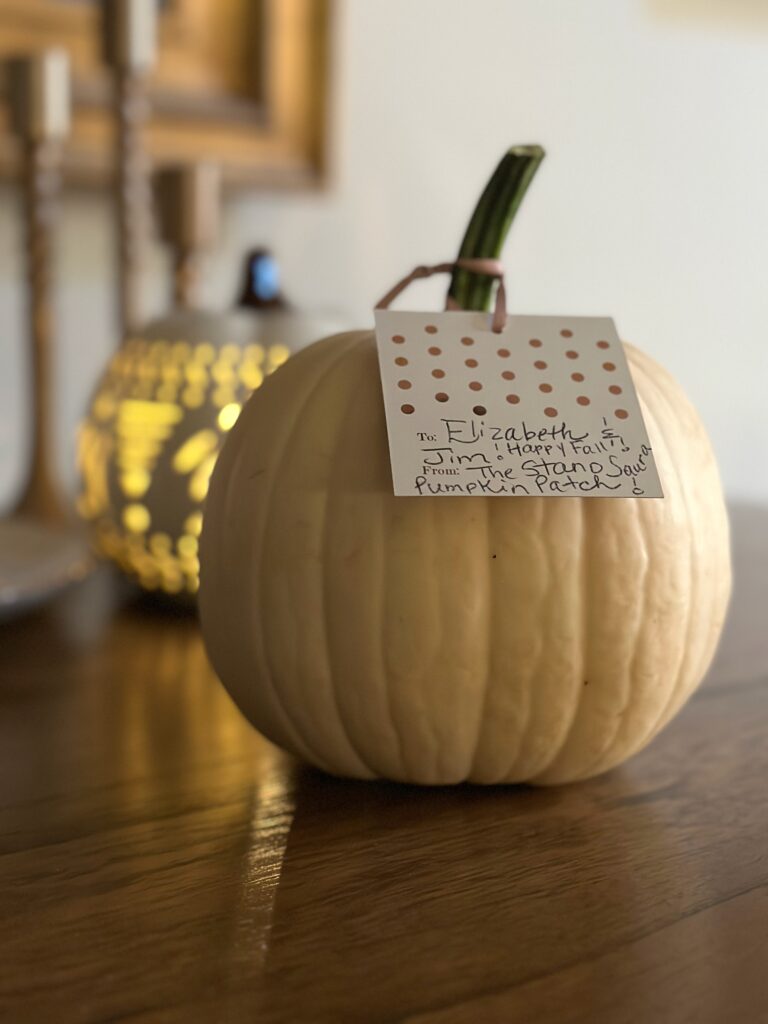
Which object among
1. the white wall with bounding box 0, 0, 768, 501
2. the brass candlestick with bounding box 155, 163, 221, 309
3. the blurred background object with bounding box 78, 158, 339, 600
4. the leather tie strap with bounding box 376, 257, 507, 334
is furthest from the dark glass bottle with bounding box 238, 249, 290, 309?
the white wall with bounding box 0, 0, 768, 501

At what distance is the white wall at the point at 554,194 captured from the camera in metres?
1.25

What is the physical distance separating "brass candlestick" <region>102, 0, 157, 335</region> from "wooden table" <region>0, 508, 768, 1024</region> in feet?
1.48

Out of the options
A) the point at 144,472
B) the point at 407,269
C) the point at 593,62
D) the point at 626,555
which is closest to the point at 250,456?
the point at 626,555

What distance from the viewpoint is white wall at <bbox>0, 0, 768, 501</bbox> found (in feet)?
4.09

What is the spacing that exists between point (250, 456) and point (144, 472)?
284 millimetres

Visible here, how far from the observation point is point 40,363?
95 centimetres

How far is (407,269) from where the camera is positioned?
1436mm

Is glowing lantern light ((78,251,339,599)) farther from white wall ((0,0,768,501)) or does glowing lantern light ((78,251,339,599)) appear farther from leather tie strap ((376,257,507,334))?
white wall ((0,0,768,501))

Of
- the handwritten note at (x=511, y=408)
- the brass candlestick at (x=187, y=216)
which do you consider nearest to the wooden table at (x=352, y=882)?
the handwritten note at (x=511, y=408)

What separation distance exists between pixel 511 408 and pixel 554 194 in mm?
1138

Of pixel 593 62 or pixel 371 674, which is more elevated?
pixel 593 62

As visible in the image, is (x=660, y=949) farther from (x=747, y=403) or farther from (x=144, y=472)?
(x=747, y=403)

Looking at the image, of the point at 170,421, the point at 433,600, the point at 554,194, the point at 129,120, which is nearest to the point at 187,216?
the point at 129,120

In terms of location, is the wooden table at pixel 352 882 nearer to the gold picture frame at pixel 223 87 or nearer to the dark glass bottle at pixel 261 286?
the dark glass bottle at pixel 261 286
